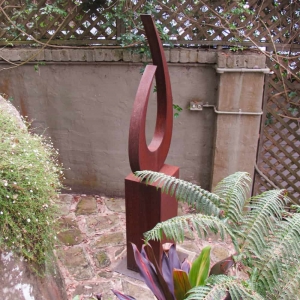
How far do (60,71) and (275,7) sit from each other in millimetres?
2468

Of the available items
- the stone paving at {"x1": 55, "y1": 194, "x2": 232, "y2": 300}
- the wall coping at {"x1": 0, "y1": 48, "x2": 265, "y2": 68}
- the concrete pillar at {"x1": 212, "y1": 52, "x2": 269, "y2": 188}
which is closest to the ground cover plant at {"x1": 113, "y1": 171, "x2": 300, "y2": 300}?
the stone paving at {"x1": 55, "y1": 194, "x2": 232, "y2": 300}

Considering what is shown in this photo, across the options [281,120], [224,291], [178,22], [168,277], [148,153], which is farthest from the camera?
[281,120]

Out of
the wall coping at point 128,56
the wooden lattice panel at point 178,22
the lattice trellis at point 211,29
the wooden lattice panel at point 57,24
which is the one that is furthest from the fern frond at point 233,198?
the wooden lattice panel at point 57,24

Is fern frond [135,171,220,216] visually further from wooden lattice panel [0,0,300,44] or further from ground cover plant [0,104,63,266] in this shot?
wooden lattice panel [0,0,300,44]

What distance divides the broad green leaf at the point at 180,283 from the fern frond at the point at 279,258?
13.2 inches

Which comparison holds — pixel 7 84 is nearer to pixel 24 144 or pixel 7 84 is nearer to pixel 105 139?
pixel 105 139

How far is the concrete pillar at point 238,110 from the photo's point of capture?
10.7 feet

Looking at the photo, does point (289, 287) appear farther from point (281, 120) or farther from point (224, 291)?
point (281, 120)

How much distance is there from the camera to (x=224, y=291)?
128 cm

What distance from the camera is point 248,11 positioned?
316 cm

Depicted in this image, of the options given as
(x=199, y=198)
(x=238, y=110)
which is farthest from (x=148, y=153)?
(x=238, y=110)

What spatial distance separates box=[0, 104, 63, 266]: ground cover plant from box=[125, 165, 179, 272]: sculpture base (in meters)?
0.70

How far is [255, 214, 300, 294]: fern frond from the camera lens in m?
1.43

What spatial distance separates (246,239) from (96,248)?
184 cm
